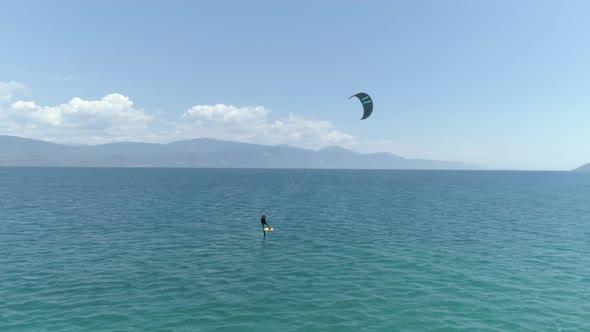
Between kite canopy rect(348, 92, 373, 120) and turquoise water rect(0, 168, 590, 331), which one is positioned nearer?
turquoise water rect(0, 168, 590, 331)

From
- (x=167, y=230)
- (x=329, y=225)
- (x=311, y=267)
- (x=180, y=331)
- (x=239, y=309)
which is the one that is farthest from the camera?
(x=329, y=225)

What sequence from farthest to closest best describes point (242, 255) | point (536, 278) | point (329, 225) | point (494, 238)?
point (329, 225) < point (494, 238) < point (242, 255) < point (536, 278)

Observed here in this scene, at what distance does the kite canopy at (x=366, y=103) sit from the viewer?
39.7 meters

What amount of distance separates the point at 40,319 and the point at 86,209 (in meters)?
→ 52.9

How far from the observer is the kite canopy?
130 feet

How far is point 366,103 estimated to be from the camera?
133 feet

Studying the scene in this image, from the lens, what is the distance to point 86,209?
64500mm

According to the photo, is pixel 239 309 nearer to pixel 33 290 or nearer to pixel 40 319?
pixel 40 319

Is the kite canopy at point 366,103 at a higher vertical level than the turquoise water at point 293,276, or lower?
higher

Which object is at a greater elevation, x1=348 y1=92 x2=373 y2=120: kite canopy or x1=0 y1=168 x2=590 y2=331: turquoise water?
x1=348 y1=92 x2=373 y2=120: kite canopy

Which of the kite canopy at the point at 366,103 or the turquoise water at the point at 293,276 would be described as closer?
the turquoise water at the point at 293,276

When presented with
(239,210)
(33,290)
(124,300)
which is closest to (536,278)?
(124,300)

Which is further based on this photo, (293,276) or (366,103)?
(366,103)

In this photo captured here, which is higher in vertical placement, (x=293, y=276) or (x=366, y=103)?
(x=366, y=103)
